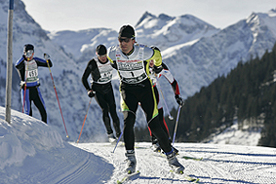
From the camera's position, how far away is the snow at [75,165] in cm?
377

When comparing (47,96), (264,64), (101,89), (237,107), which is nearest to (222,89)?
(237,107)

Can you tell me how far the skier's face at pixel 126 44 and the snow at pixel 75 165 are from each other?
1957mm

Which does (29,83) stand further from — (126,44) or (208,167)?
(208,167)

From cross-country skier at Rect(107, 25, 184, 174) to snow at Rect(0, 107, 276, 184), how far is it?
0.37m

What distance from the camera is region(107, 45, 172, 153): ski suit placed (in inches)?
173

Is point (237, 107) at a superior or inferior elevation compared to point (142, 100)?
inferior

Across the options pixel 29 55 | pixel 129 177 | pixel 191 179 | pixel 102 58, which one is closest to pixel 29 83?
pixel 29 55

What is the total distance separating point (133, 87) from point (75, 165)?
62.4 inches

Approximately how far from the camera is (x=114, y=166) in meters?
4.87

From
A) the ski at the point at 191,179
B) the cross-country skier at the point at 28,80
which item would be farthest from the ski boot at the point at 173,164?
the cross-country skier at the point at 28,80

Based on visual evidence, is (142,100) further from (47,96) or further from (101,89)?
(47,96)

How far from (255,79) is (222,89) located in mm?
9352

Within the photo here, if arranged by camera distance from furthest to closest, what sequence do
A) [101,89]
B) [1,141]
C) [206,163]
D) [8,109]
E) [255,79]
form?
[255,79] → [101,89] → [206,163] → [8,109] → [1,141]

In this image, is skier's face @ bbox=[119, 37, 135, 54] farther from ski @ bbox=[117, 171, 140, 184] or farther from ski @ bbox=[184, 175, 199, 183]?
ski @ bbox=[184, 175, 199, 183]
